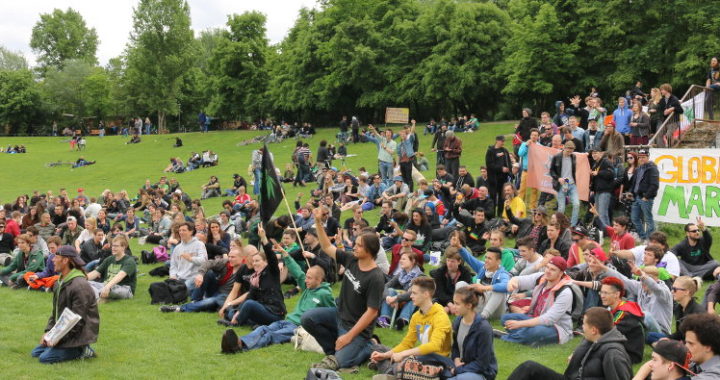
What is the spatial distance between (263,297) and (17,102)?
3185 inches

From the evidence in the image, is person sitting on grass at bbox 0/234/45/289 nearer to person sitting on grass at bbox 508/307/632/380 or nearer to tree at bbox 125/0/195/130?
person sitting on grass at bbox 508/307/632/380

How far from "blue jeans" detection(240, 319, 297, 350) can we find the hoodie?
2595 mm

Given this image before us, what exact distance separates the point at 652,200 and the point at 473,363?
8.80 meters

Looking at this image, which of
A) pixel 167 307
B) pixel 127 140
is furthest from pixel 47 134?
pixel 167 307

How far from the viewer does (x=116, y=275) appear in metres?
13.3

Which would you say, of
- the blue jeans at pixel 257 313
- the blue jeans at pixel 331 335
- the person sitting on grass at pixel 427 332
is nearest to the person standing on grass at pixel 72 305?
the blue jeans at pixel 257 313

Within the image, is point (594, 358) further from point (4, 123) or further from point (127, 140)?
point (4, 123)

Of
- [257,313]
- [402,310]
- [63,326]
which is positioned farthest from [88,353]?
[402,310]

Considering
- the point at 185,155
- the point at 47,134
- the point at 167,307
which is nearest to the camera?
the point at 167,307

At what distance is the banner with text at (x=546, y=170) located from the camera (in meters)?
16.1

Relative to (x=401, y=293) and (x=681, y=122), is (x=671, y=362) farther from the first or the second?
(x=681, y=122)

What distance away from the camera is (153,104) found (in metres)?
68.6

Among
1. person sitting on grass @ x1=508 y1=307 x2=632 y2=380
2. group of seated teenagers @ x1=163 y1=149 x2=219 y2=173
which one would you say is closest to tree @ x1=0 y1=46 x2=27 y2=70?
group of seated teenagers @ x1=163 y1=149 x2=219 y2=173

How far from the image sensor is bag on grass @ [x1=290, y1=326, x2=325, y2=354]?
31.6 feet
